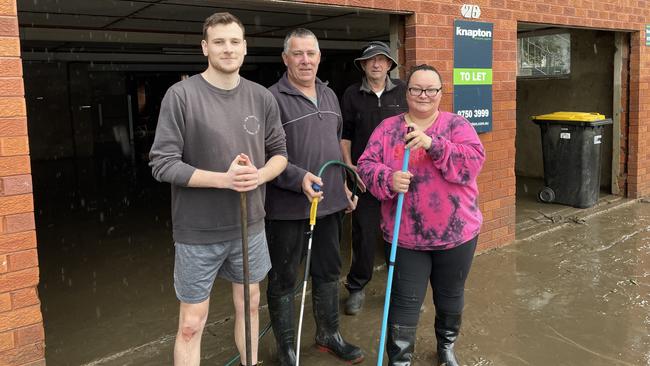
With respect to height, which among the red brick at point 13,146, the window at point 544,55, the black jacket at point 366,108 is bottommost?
the red brick at point 13,146

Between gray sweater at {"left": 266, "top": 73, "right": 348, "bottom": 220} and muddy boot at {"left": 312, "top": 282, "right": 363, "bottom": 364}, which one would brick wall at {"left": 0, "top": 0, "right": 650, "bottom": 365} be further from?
muddy boot at {"left": 312, "top": 282, "right": 363, "bottom": 364}

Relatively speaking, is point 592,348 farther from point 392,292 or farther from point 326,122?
point 326,122

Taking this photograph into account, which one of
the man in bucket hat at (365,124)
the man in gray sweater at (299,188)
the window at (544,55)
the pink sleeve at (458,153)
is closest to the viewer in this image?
the pink sleeve at (458,153)

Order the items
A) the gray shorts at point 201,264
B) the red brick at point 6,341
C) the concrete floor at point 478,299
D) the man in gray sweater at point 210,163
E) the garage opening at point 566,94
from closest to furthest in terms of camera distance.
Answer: the man in gray sweater at point 210,163 → the gray shorts at point 201,264 → the red brick at point 6,341 → the concrete floor at point 478,299 → the garage opening at point 566,94

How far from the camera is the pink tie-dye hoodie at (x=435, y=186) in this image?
9.27 ft

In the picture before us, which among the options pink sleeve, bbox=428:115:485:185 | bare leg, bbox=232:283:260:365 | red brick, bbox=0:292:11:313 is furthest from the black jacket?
red brick, bbox=0:292:11:313

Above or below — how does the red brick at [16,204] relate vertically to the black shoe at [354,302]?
above

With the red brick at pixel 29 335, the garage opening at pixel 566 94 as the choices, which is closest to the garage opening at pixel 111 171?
the red brick at pixel 29 335

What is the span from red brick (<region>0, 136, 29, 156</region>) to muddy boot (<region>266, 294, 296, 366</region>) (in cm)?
150

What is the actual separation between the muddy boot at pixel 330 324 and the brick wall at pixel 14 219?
1.53 m

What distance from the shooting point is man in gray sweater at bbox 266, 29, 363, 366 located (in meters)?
3.10

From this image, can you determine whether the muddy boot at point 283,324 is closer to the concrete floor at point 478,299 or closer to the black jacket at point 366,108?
the concrete floor at point 478,299

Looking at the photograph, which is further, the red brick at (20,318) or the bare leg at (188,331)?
the red brick at (20,318)

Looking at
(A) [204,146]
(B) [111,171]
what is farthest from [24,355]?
(B) [111,171]
